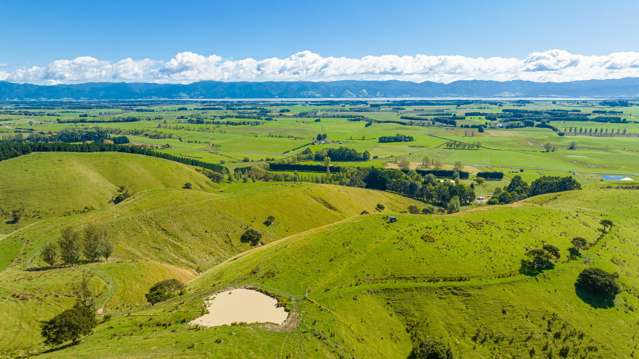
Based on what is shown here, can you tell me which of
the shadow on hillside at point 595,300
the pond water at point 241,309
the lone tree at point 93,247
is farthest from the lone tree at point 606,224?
the lone tree at point 93,247

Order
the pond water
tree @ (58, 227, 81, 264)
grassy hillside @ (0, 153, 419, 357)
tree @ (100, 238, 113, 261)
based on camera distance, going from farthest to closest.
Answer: tree @ (100, 238, 113, 261) → tree @ (58, 227, 81, 264) → grassy hillside @ (0, 153, 419, 357) → the pond water

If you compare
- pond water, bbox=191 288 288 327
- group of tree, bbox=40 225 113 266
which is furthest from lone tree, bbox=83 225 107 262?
pond water, bbox=191 288 288 327

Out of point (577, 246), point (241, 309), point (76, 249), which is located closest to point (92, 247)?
point (76, 249)

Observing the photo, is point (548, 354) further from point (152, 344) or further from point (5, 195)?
point (5, 195)

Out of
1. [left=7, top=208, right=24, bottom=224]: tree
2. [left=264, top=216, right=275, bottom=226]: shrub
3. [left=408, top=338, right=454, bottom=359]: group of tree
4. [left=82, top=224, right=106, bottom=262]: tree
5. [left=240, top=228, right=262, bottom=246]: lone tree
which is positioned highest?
[left=408, top=338, right=454, bottom=359]: group of tree

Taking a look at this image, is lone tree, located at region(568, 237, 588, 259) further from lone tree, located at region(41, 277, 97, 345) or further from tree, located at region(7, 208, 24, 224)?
tree, located at region(7, 208, 24, 224)

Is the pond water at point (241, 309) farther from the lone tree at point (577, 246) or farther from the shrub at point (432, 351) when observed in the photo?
the lone tree at point (577, 246)
